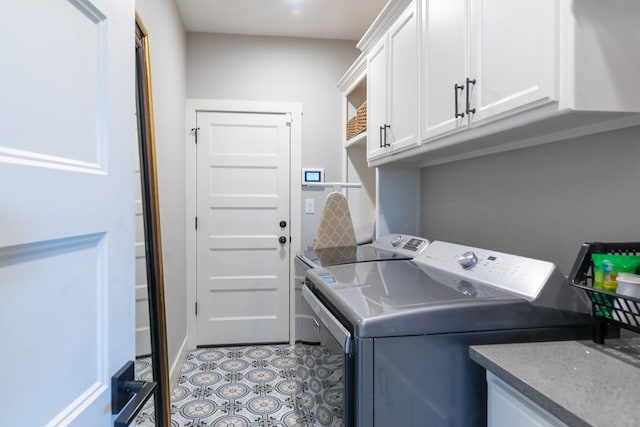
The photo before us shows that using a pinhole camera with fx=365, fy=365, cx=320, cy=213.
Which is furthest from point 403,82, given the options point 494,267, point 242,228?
point 242,228

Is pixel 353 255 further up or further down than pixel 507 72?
further down

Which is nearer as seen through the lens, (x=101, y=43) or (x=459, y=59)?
(x=101, y=43)

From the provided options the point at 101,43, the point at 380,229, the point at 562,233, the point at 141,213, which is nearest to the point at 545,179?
the point at 562,233

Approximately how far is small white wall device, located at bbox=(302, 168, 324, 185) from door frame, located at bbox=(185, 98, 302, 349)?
49 millimetres

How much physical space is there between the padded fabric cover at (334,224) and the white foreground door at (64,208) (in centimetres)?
167

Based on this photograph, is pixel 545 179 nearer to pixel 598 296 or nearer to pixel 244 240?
pixel 598 296

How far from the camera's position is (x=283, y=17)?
279 cm

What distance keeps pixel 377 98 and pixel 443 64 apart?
807mm

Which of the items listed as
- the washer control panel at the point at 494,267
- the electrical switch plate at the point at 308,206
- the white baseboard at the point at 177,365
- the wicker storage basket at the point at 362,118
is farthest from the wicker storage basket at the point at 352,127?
the white baseboard at the point at 177,365

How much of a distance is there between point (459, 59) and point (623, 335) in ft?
3.47

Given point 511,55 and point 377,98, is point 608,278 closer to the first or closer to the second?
point 511,55

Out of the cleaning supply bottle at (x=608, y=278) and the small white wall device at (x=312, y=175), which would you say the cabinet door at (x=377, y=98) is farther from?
the cleaning supply bottle at (x=608, y=278)

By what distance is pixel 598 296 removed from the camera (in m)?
0.92

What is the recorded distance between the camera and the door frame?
303 cm
